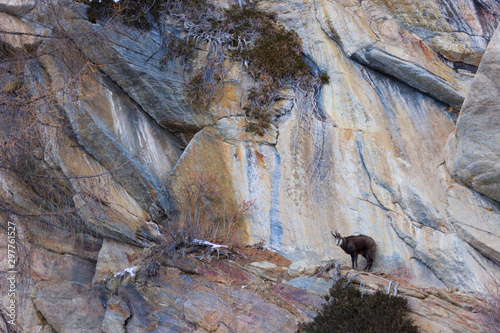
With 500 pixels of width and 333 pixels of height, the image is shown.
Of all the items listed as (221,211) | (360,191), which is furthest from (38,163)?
(360,191)

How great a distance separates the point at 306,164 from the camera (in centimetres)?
823

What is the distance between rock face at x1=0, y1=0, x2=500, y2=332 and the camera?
7164 mm

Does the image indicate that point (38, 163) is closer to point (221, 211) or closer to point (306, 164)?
point (221, 211)

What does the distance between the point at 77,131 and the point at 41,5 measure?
10.6ft

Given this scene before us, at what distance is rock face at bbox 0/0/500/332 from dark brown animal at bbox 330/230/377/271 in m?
0.29

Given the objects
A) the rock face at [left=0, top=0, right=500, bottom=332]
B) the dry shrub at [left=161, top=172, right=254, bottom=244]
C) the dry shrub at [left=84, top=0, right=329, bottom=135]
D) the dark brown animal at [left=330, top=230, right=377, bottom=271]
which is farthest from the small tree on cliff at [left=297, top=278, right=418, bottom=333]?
the dry shrub at [left=84, top=0, right=329, bottom=135]

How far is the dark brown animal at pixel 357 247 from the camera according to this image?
23.5 ft

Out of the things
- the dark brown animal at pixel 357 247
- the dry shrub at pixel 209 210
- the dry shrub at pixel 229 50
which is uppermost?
the dry shrub at pixel 229 50

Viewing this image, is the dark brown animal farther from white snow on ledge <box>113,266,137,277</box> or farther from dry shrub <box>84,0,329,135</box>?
white snow on ledge <box>113,266,137,277</box>

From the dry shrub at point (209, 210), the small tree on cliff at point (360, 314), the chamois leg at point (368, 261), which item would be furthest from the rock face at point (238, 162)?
the small tree on cliff at point (360, 314)

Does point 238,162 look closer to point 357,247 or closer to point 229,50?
point 229,50

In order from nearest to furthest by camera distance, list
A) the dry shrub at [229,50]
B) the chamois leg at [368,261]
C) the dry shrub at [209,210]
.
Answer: the chamois leg at [368,261]
the dry shrub at [209,210]
the dry shrub at [229,50]

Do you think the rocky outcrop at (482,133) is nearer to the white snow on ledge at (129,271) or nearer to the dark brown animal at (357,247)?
the dark brown animal at (357,247)

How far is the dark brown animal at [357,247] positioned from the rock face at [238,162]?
0.94 feet
